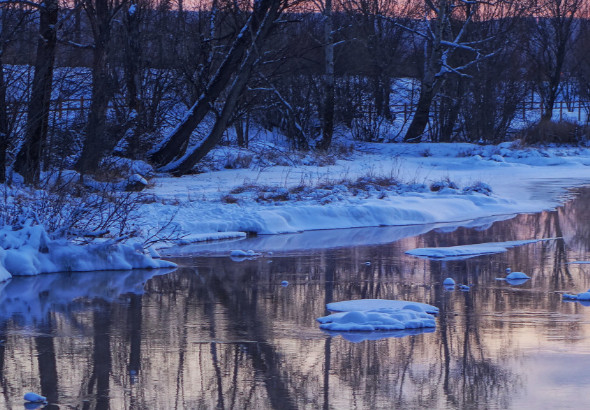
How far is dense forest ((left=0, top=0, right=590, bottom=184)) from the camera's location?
17.6m

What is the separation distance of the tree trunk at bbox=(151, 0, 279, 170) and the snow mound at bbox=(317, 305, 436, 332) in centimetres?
1422

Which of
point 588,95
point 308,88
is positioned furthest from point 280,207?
point 588,95

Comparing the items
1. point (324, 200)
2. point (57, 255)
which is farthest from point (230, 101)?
point (57, 255)

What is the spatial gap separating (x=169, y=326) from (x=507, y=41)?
132ft

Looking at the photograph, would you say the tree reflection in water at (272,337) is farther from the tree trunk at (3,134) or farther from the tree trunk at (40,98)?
the tree trunk at (40,98)

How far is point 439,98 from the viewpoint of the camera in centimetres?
4122

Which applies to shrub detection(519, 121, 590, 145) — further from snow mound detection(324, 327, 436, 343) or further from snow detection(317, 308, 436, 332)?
snow mound detection(324, 327, 436, 343)

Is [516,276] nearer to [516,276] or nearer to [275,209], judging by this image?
[516,276]

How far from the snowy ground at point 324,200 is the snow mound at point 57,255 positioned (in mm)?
1454

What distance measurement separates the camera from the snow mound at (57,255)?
984cm

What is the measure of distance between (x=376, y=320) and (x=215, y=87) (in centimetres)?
1596

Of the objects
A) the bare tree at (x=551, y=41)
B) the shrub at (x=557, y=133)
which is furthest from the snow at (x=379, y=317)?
the bare tree at (x=551, y=41)

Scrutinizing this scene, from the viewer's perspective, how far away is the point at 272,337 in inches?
271

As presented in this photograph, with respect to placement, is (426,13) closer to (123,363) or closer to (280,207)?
(280,207)
